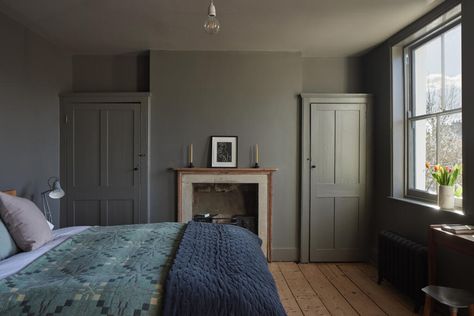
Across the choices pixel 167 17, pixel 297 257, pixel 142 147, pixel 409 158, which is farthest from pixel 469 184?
pixel 142 147

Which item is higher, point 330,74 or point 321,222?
point 330,74

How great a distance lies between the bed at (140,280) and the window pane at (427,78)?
2.36m

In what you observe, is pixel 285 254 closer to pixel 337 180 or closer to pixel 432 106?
pixel 337 180

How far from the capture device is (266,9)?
9.27 feet

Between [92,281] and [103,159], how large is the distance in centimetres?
268

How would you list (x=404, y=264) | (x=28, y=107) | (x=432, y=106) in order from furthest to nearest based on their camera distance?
(x=28, y=107), (x=432, y=106), (x=404, y=264)

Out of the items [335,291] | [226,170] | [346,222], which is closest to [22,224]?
[226,170]

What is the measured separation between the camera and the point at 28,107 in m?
3.19

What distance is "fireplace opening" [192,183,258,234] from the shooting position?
4.05m

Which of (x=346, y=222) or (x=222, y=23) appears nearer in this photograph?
(x=222, y=23)

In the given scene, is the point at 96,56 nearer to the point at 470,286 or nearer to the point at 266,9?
the point at 266,9

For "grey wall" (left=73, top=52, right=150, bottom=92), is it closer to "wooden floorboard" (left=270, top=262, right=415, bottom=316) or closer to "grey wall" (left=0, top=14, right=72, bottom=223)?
"grey wall" (left=0, top=14, right=72, bottom=223)

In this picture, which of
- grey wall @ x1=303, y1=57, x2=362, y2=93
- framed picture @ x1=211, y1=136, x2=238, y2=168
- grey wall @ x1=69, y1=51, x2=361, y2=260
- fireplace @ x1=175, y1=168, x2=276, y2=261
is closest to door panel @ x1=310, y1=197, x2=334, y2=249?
grey wall @ x1=69, y1=51, x2=361, y2=260

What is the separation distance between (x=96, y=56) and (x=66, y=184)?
1663 millimetres
